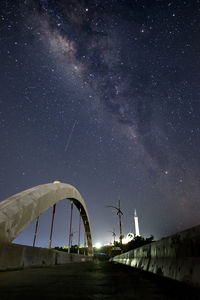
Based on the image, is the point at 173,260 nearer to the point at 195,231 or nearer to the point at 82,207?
the point at 195,231

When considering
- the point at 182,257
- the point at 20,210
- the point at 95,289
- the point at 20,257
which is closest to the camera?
the point at 95,289

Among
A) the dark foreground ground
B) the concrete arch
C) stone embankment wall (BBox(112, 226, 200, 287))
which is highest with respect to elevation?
the concrete arch

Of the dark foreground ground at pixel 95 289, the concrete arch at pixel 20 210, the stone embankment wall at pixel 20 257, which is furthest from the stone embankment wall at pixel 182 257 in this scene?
the concrete arch at pixel 20 210

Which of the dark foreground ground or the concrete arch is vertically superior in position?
the concrete arch

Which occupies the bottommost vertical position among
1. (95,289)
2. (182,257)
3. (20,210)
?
(95,289)

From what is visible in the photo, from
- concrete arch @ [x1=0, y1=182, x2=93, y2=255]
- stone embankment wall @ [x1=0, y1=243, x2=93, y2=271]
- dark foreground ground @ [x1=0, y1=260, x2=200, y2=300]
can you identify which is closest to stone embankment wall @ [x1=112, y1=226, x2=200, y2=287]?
dark foreground ground @ [x1=0, y1=260, x2=200, y2=300]

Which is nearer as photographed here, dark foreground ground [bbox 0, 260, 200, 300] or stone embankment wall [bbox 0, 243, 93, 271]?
dark foreground ground [bbox 0, 260, 200, 300]

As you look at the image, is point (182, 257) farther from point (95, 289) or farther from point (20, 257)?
point (20, 257)

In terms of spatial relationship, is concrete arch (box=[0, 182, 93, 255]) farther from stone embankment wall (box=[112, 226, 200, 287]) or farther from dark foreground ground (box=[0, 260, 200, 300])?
stone embankment wall (box=[112, 226, 200, 287])

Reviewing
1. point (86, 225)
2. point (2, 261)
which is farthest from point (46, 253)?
point (86, 225)

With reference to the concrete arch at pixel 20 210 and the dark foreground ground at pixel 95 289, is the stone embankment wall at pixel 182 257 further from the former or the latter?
the concrete arch at pixel 20 210

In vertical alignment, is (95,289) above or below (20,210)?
below

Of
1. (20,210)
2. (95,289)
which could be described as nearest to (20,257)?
(20,210)

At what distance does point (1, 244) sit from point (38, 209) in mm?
5072
